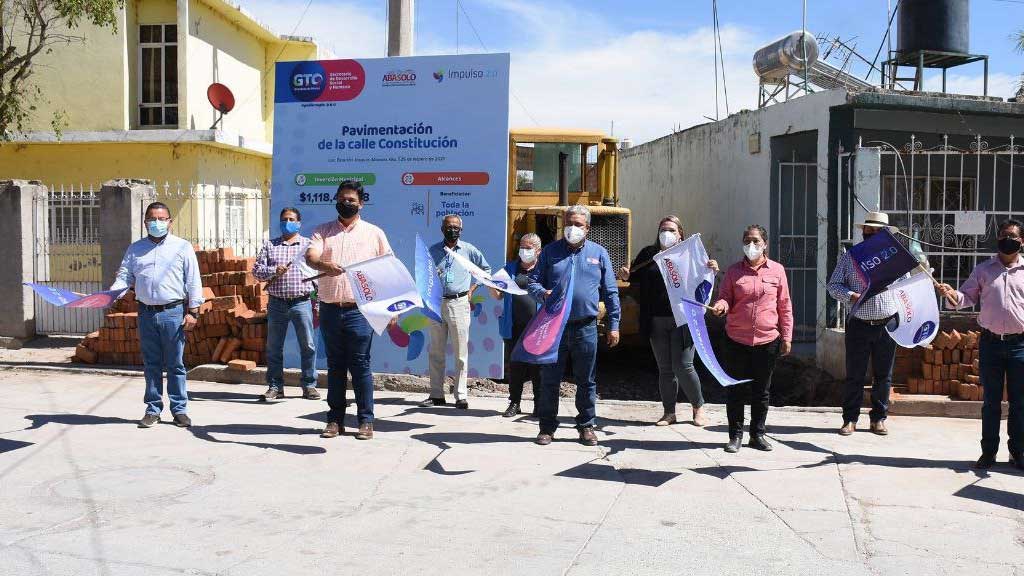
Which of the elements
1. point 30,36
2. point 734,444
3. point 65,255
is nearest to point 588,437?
point 734,444

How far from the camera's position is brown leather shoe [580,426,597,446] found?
7.59 metres

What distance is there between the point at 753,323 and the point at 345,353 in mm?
3276

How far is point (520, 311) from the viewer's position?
9.26 meters

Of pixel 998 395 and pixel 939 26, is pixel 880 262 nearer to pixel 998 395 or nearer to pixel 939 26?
pixel 998 395

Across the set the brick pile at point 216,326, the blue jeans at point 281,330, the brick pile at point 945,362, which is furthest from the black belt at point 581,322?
the brick pile at point 216,326

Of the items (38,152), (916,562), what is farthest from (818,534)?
(38,152)

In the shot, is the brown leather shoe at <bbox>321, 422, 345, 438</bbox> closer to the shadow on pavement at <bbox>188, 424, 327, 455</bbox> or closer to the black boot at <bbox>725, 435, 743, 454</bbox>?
the shadow on pavement at <bbox>188, 424, 327, 455</bbox>

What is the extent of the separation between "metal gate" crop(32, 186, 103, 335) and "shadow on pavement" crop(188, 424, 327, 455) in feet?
20.3

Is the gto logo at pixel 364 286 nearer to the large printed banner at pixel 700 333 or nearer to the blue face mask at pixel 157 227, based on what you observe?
the blue face mask at pixel 157 227

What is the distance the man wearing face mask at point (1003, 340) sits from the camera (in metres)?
6.91

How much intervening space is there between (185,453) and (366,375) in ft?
4.95

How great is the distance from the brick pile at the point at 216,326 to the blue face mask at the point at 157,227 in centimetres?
281

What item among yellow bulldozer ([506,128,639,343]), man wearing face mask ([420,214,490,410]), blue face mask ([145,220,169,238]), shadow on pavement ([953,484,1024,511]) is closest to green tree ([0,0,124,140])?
yellow bulldozer ([506,128,639,343])

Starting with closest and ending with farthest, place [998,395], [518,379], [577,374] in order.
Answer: [998,395], [577,374], [518,379]
